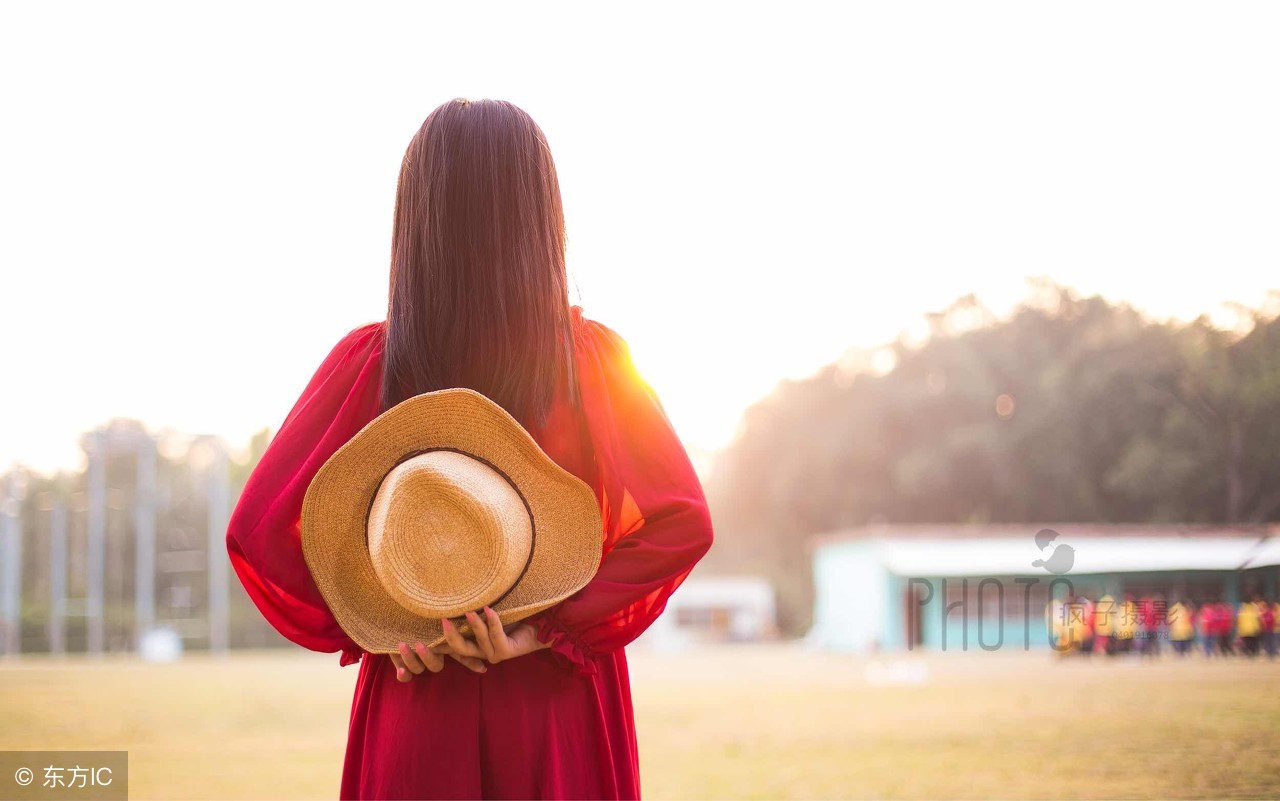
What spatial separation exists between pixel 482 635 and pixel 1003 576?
78.0 ft

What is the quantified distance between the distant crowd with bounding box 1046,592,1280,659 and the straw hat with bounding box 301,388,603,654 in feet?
A: 52.8

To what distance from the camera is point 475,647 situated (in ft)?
4.83

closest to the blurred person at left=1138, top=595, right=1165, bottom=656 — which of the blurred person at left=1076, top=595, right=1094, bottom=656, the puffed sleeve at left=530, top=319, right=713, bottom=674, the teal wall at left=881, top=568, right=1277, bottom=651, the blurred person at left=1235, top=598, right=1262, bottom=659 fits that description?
the teal wall at left=881, top=568, right=1277, bottom=651

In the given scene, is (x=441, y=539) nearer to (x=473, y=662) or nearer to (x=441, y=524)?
(x=441, y=524)

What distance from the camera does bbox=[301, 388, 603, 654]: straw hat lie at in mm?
1467

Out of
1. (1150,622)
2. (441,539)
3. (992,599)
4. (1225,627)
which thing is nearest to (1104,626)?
(1150,622)

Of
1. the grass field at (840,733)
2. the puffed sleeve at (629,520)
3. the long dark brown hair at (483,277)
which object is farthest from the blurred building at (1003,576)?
the long dark brown hair at (483,277)

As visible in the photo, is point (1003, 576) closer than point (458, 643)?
No

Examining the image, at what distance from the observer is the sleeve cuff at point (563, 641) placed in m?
1.50

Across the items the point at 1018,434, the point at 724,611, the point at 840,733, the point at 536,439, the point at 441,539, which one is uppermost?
the point at 1018,434

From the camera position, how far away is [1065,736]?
809 centimetres

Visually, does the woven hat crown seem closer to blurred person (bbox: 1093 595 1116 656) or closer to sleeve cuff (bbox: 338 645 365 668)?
sleeve cuff (bbox: 338 645 365 668)

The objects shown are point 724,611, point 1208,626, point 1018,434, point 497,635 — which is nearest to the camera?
point 497,635

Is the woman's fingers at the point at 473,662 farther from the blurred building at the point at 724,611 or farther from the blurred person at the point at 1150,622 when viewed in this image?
the blurred building at the point at 724,611
